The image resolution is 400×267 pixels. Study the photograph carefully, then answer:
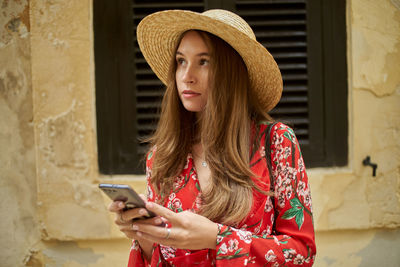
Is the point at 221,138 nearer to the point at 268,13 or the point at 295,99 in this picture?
the point at 295,99

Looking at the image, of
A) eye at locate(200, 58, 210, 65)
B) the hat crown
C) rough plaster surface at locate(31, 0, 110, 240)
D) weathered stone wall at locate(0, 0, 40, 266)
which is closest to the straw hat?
the hat crown

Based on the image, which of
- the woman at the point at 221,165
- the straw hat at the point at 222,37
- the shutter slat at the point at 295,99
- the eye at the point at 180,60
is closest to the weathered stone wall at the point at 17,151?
the straw hat at the point at 222,37

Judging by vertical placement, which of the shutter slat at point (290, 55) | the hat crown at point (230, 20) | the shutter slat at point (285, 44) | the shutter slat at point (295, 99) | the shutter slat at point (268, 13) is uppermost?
the shutter slat at point (268, 13)

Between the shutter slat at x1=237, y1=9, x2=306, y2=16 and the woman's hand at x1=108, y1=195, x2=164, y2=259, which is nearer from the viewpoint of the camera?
the woman's hand at x1=108, y1=195, x2=164, y2=259

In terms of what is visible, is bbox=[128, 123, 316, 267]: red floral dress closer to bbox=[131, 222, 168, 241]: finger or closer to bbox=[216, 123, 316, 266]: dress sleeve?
bbox=[216, 123, 316, 266]: dress sleeve

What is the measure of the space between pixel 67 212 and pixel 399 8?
2687 millimetres

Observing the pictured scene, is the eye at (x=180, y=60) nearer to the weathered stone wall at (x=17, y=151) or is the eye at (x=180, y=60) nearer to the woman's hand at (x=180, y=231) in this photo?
the woman's hand at (x=180, y=231)

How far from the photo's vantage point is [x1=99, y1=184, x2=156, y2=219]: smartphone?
1.11 metres

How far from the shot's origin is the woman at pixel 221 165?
4.17ft

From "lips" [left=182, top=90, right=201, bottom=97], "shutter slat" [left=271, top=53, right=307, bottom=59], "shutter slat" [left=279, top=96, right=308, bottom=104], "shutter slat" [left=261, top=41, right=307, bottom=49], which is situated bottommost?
"shutter slat" [left=279, top=96, right=308, bottom=104]

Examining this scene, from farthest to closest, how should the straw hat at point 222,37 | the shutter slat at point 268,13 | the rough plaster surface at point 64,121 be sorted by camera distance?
the shutter slat at point 268,13 → the rough plaster surface at point 64,121 → the straw hat at point 222,37

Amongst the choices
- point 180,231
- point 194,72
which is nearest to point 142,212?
point 180,231

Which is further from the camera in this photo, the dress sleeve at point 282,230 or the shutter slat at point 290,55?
the shutter slat at point 290,55

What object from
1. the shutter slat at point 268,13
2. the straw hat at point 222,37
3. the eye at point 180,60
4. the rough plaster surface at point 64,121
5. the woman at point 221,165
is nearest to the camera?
the woman at point 221,165
